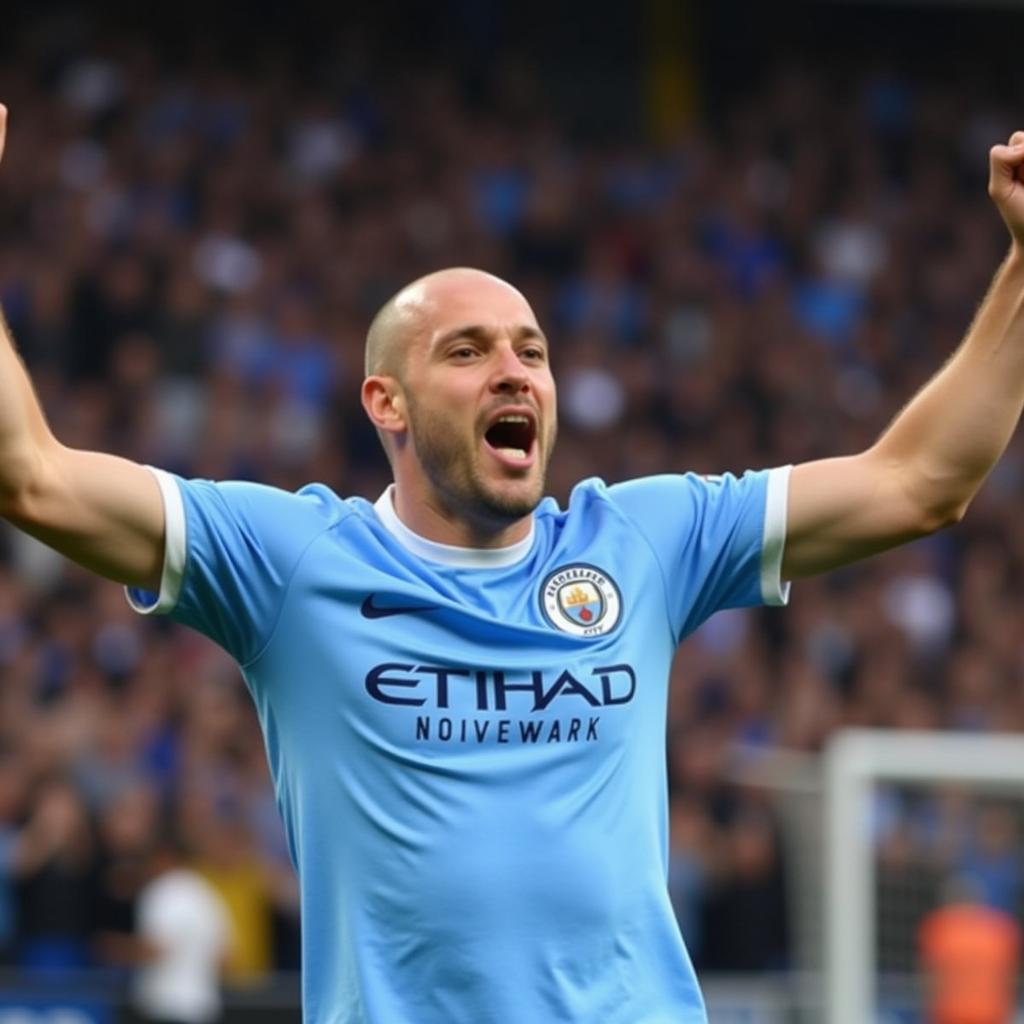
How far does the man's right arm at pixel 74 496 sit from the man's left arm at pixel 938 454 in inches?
45.9

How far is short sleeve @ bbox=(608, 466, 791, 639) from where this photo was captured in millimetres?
4211

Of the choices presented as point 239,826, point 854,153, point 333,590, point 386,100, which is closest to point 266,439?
point 239,826

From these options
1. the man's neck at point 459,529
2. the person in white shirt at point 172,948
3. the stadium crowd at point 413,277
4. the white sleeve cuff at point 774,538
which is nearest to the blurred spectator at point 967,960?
the stadium crowd at point 413,277

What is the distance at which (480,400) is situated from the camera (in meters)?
4.17

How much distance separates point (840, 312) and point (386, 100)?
14.1ft

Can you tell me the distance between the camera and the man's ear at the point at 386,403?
4316mm

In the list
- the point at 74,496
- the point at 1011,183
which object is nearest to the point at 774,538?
the point at 1011,183

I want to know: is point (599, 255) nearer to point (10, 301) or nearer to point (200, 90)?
point (200, 90)

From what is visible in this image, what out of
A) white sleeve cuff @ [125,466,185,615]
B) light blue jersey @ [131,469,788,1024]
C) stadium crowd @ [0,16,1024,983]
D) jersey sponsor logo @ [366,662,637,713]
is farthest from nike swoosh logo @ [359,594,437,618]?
stadium crowd @ [0,16,1024,983]

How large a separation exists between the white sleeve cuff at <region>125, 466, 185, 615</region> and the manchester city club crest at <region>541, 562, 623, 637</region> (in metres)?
0.65

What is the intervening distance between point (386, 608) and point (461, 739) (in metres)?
0.29

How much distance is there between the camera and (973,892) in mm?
11625

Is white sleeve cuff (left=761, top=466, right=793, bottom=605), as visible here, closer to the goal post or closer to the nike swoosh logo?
the nike swoosh logo

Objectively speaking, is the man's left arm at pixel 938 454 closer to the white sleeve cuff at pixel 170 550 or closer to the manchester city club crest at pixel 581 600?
the manchester city club crest at pixel 581 600
